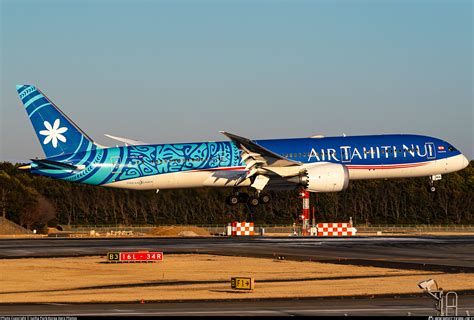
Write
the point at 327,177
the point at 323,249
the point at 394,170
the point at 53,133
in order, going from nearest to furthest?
1. the point at 323,249
2. the point at 327,177
3. the point at 53,133
4. the point at 394,170

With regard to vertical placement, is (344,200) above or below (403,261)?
above

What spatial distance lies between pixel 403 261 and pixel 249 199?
1040 inches

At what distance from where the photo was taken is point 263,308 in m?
28.9

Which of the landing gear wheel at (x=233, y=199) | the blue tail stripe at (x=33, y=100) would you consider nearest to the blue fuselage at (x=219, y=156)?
the landing gear wheel at (x=233, y=199)

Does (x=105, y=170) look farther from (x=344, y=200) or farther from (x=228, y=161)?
(x=344, y=200)

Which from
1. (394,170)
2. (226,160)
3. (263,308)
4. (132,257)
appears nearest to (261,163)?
(226,160)

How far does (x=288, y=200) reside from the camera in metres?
128

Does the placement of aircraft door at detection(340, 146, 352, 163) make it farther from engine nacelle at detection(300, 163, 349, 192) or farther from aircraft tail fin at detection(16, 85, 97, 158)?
aircraft tail fin at detection(16, 85, 97, 158)

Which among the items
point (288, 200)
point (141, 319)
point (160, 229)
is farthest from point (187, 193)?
point (141, 319)

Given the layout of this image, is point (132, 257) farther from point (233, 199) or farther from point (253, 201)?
point (233, 199)

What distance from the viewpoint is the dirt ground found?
110ft

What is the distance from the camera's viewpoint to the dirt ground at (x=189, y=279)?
110 ft

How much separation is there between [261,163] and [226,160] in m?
2.75

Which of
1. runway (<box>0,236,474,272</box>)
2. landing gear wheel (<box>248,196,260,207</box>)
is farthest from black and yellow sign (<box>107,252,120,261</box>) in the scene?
landing gear wheel (<box>248,196,260,207</box>)
